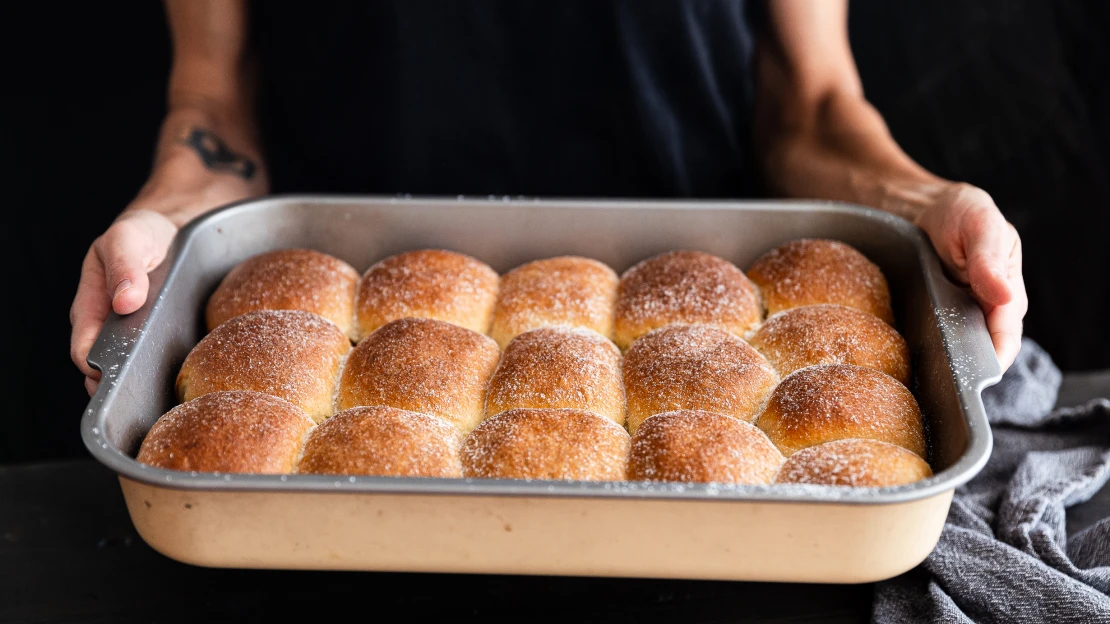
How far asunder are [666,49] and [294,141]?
0.79 meters

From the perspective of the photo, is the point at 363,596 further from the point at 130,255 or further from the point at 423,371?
the point at 130,255

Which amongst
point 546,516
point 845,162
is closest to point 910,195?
point 845,162

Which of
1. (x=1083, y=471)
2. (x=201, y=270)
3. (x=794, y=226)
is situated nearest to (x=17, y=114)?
(x=201, y=270)

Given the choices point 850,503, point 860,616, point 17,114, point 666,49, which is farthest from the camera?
point 17,114

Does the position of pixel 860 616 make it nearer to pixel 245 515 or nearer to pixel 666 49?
pixel 245 515

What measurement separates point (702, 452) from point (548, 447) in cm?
18

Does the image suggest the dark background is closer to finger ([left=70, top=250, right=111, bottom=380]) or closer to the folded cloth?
finger ([left=70, top=250, right=111, bottom=380])

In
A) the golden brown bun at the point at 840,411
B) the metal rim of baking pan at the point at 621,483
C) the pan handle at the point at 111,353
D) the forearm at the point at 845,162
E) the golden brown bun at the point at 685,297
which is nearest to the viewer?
the metal rim of baking pan at the point at 621,483

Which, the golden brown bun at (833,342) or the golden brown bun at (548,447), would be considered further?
the golden brown bun at (833,342)

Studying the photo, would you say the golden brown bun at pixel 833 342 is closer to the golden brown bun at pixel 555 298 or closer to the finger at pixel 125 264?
the golden brown bun at pixel 555 298

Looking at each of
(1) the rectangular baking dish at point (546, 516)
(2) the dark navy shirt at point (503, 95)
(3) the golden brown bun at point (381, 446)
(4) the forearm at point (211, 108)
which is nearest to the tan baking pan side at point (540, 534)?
(1) the rectangular baking dish at point (546, 516)

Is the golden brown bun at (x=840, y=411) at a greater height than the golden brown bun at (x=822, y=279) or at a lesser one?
greater

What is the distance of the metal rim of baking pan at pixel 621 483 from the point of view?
833mm

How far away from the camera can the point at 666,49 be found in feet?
5.60
